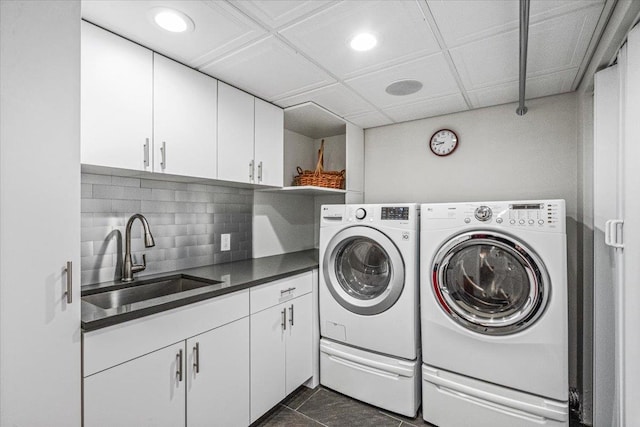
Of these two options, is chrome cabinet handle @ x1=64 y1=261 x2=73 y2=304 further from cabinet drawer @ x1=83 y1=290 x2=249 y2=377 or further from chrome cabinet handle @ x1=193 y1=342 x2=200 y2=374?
chrome cabinet handle @ x1=193 y1=342 x2=200 y2=374

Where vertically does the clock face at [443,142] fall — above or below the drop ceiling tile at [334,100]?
below

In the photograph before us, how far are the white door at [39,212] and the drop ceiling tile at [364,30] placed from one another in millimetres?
941

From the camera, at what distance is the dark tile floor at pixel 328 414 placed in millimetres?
1936

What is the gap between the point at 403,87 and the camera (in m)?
2.14

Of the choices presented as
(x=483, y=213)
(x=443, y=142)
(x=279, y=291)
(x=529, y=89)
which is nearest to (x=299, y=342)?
(x=279, y=291)

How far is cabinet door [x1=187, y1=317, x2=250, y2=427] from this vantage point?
58.7 inches

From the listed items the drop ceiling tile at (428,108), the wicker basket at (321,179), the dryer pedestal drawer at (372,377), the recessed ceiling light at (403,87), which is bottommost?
the dryer pedestal drawer at (372,377)

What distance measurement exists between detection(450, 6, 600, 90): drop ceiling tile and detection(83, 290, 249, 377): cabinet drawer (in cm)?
185

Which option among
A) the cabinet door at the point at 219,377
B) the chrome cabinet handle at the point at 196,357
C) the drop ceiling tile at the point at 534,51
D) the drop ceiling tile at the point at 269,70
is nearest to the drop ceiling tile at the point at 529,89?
the drop ceiling tile at the point at 534,51

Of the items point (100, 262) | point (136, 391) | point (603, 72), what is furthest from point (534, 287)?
point (100, 262)

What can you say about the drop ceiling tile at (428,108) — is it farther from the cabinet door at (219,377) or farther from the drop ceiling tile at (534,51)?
the cabinet door at (219,377)

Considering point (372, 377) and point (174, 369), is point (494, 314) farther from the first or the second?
point (174, 369)

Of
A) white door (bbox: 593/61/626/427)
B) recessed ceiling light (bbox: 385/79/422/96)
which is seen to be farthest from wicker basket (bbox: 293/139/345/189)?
white door (bbox: 593/61/626/427)

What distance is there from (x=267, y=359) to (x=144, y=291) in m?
0.85
